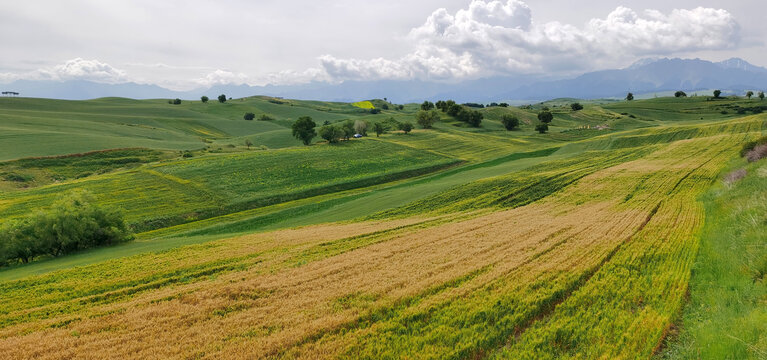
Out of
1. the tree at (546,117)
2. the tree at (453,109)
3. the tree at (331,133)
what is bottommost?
the tree at (331,133)

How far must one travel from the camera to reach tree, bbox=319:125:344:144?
86375 millimetres

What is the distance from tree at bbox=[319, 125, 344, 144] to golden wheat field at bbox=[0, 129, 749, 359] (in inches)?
2539

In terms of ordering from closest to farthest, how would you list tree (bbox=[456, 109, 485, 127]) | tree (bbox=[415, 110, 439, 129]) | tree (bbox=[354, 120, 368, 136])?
tree (bbox=[354, 120, 368, 136]) < tree (bbox=[415, 110, 439, 129]) < tree (bbox=[456, 109, 485, 127])

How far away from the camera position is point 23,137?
243ft

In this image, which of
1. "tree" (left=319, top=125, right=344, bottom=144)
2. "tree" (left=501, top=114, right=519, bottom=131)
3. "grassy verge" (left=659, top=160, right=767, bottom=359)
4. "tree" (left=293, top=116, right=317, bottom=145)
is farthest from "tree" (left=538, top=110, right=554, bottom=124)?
"grassy verge" (left=659, top=160, right=767, bottom=359)

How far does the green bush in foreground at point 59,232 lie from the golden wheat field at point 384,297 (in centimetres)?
1134

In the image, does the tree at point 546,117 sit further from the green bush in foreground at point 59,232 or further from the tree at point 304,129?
the green bush in foreground at point 59,232

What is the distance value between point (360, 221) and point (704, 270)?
79.0ft

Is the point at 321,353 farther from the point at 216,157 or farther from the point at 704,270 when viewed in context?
the point at 216,157

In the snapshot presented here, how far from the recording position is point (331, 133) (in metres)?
86.6

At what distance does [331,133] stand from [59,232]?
2448 inches

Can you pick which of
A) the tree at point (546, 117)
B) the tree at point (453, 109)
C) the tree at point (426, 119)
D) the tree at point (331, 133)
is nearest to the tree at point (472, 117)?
the tree at point (453, 109)

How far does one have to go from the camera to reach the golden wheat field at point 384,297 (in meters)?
10.2

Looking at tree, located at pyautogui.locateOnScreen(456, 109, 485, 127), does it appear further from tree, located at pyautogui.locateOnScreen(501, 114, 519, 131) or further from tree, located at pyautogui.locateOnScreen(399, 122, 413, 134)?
tree, located at pyautogui.locateOnScreen(399, 122, 413, 134)
